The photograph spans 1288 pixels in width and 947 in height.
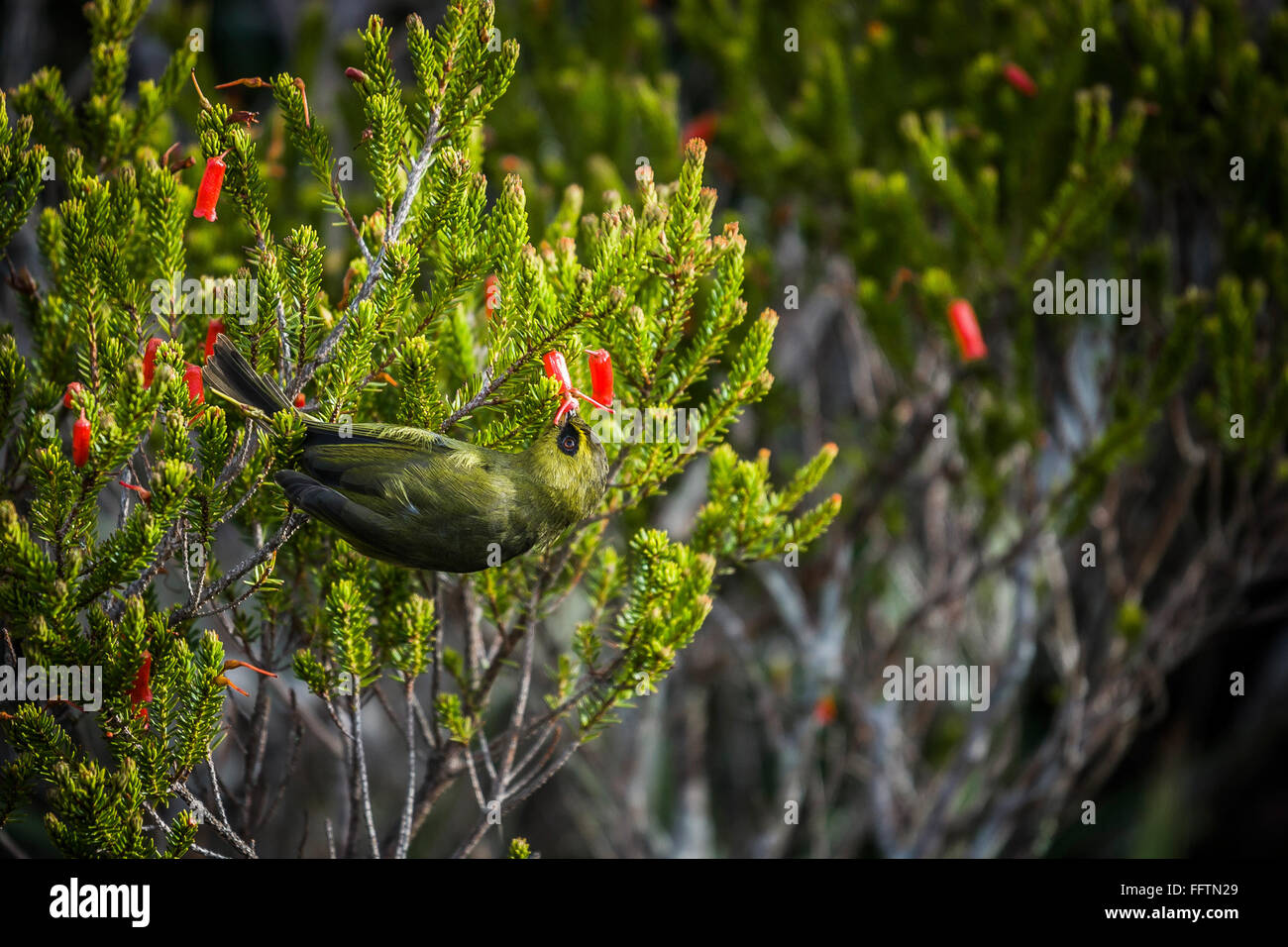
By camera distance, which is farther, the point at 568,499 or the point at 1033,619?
the point at 1033,619

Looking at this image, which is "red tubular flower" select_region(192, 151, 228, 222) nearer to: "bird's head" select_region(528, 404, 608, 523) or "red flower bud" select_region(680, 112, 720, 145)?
"bird's head" select_region(528, 404, 608, 523)

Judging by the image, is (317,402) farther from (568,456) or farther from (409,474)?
(568,456)

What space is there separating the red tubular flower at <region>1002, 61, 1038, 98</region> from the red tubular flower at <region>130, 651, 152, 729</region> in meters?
2.77

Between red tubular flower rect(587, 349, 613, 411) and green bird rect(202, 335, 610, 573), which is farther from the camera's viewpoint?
red tubular flower rect(587, 349, 613, 411)

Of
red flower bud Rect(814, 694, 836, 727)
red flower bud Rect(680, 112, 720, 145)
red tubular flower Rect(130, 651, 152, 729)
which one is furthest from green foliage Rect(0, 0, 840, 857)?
red flower bud Rect(680, 112, 720, 145)

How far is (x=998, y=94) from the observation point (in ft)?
9.88

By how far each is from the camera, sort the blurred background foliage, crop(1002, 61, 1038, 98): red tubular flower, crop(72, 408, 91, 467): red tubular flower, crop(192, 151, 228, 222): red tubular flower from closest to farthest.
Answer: crop(72, 408, 91, 467): red tubular flower < crop(192, 151, 228, 222): red tubular flower < the blurred background foliage < crop(1002, 61, 1038, 98): red tubular flower

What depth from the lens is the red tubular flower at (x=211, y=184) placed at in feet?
4.54

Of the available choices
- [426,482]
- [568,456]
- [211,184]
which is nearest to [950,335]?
[568,456]

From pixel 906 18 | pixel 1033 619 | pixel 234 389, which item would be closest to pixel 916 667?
pixel 1033 619

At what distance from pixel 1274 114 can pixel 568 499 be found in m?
2.52

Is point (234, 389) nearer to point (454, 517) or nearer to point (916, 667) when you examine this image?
point (454, 517)

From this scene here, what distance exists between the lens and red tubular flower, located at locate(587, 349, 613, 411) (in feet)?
4.71

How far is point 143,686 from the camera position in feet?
4.39
